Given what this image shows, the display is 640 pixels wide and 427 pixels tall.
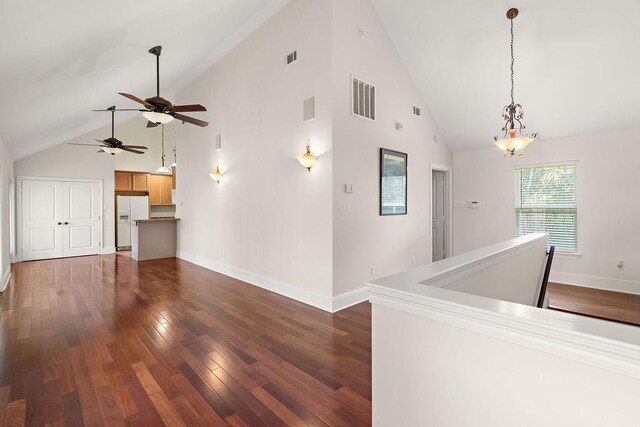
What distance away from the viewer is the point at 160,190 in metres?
10.1

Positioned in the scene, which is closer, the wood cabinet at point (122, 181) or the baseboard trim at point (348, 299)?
the baseboard trim at point (348, 299)

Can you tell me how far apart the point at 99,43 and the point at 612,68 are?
19.7ft

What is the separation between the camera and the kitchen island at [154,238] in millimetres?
7359

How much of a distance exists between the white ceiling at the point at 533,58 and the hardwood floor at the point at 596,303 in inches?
101

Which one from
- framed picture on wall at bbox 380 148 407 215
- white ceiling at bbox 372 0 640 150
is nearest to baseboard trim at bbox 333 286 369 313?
framed picture on wall at bbox 380 148 407 215

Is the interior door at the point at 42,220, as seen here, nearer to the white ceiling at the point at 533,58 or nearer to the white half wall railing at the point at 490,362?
the white ceiling at the point at 533,58

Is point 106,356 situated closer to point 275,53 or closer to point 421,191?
point 275,53

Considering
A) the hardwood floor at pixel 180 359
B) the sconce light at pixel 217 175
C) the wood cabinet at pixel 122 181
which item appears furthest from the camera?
the wood cabinet at pixel 122 181

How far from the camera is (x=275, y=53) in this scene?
4664mm

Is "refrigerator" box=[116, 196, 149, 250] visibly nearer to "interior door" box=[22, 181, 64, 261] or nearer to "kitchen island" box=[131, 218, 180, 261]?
"interior door" box=[22, 181, 64, 261]

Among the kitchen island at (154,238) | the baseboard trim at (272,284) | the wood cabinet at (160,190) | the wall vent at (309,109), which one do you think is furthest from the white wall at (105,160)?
the wall vent at (309,109)

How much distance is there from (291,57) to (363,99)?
1.19m

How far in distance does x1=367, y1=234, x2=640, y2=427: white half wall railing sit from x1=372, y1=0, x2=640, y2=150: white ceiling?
4.02 meters

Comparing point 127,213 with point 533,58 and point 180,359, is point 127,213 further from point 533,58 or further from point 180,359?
point 533,58
